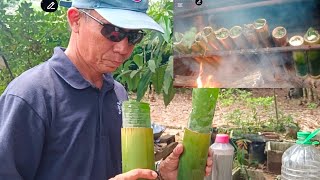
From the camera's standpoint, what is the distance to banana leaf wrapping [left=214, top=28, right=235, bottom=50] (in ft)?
7.73

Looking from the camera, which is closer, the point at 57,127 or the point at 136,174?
the point at 136,174

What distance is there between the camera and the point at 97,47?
124cm

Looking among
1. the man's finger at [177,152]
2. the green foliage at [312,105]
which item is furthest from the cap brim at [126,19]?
the green foliage at [312,105]

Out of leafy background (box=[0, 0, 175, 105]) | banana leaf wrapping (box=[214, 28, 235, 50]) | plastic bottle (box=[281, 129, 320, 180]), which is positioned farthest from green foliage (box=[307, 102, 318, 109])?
banana leaf wrapping (box=[214, 28, 235, 50])

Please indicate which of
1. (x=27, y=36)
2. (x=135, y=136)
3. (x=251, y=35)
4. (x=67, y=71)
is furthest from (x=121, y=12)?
(x=27, y=36)

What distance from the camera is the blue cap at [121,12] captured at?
1182 mm

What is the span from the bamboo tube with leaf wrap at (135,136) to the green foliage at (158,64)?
1.49 m

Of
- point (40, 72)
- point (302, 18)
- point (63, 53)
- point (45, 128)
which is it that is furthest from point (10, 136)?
point (302, 18)

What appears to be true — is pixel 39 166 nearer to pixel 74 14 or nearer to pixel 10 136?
pixel 10 136

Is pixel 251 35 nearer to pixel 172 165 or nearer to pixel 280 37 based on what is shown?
pixel 280 37

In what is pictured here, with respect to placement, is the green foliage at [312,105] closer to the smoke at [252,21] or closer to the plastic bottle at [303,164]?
the plastic bottle at [303,164]

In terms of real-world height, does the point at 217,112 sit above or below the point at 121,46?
below

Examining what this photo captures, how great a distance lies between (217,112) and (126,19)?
6061 millimetres

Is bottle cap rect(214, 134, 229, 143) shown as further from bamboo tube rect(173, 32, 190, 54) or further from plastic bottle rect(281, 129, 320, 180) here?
bamboo tube rect(173, 32, 190, 54)
